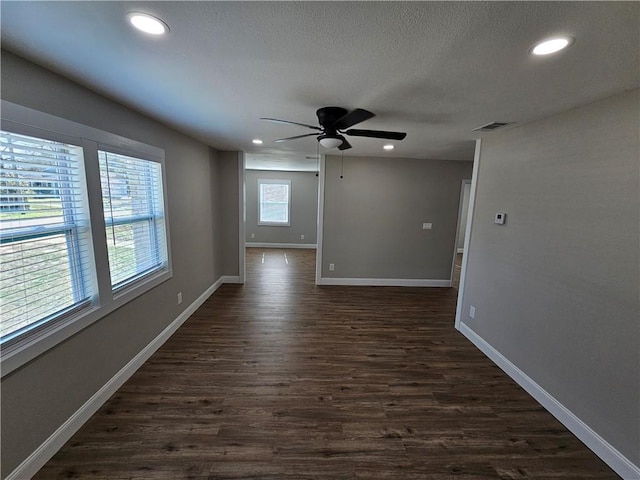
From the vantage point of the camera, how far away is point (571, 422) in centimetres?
194

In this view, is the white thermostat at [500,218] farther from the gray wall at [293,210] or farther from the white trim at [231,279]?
→ the gray wall at [293,210]

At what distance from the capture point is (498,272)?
9.00 feet

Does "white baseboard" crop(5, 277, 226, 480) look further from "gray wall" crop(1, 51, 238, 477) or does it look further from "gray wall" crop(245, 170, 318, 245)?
"gray wall" crop(245, 170, 318, 245)

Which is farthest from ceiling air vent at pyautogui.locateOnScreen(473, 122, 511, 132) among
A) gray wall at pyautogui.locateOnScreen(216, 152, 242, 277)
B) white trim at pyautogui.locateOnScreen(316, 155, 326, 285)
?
gray wall at pyautogui.locateOnScreen(216, 152, 242, 277)

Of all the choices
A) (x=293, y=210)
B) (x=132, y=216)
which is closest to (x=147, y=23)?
(x=132, y=216)

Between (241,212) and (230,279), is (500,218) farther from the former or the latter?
(230,279)

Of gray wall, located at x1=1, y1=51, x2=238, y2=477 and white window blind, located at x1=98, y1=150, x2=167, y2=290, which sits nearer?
gray wall, located at x1=1, y1=51, x2=238, y2=477

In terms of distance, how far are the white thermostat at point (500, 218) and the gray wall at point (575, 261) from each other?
0.15 ft

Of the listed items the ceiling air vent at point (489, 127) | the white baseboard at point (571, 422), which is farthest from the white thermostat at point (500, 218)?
the white baseboard at point (571, 422)

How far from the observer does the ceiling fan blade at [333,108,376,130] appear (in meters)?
1.80

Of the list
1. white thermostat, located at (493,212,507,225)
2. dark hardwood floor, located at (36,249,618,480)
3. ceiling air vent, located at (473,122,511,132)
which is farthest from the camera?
white thermostat, located at (493,212,507,225)

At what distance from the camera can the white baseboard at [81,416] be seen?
1.50 m

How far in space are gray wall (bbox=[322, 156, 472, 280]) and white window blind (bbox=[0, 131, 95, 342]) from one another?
11.4 ft

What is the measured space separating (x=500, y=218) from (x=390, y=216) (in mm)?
2228
